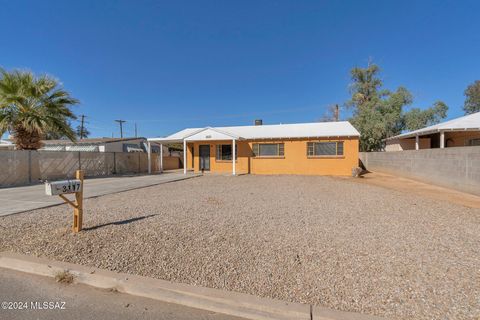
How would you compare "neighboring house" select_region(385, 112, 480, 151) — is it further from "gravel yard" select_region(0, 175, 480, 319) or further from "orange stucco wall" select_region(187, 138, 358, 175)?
"gravel yard" select_region(0, 175, 480, 319)

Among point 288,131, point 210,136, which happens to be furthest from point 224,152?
point 288,131

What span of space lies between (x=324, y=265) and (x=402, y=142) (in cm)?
2461

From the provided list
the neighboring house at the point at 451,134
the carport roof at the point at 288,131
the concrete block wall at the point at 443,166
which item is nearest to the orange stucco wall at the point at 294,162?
the carport roof at the point at 288,131

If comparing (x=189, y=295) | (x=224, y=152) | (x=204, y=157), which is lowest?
(x=189, y=295)

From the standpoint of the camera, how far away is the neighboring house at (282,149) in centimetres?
1719

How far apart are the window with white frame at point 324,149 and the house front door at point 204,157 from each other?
7.95 m

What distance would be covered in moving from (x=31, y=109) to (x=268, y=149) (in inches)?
566

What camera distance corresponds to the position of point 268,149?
18594mm

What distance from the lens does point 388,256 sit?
3.63m

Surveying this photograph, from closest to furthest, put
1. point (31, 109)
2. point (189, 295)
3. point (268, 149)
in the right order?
point (189, 295)
point (31, 109)
point (268, 149)

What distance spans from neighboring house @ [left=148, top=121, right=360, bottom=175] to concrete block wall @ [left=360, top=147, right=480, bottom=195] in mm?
2755

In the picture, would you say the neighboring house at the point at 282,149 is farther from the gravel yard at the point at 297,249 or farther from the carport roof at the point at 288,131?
the gravel yard at the point at 297,249

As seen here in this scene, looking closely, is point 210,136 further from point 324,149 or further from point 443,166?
point 443,166

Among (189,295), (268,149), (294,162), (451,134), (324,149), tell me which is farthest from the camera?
(268,149)
